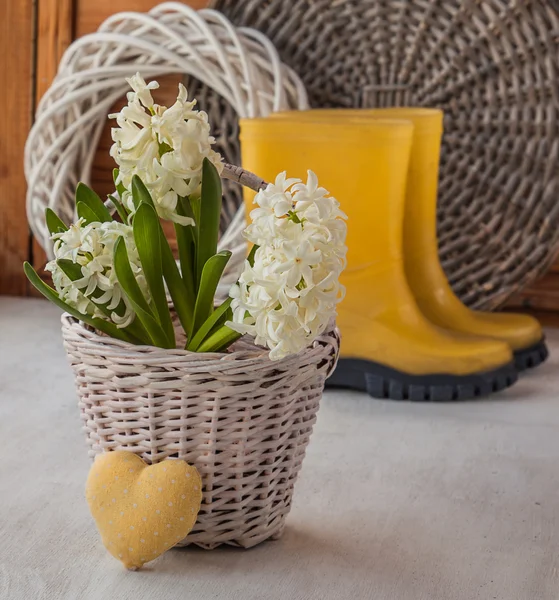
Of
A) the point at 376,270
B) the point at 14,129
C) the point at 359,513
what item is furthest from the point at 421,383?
the point at 14,129

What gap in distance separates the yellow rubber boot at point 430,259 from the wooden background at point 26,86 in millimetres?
308

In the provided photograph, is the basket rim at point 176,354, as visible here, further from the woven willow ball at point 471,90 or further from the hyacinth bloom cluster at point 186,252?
the woven willow ball at point 471,90

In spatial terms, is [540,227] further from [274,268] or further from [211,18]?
[274,268]

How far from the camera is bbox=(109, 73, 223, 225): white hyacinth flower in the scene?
732mm

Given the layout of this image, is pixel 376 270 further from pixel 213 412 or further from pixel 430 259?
pixel 213 412

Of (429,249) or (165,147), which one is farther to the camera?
(429,249)

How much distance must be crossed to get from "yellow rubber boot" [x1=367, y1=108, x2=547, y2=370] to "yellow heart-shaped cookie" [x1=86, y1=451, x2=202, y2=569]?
74 centimetres

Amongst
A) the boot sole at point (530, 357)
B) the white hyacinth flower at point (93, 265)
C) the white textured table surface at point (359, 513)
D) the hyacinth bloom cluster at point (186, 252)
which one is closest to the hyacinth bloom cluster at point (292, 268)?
the hyacinth bloom cluster at point (186, 252)

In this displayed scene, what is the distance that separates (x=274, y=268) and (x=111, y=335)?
8.4 inches

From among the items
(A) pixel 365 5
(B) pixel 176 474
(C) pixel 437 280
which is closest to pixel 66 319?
(B) pixel 176 474

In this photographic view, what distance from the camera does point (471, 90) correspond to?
1.63 meters

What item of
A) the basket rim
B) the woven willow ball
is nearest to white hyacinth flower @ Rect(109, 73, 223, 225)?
the basket rim

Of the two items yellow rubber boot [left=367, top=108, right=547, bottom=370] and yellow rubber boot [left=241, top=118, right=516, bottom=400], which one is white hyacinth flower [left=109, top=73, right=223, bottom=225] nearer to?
A: yellow rubber boot [left=241, top=118, right=516, bottom=400]

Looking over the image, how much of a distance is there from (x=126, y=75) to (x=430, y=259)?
683mm
